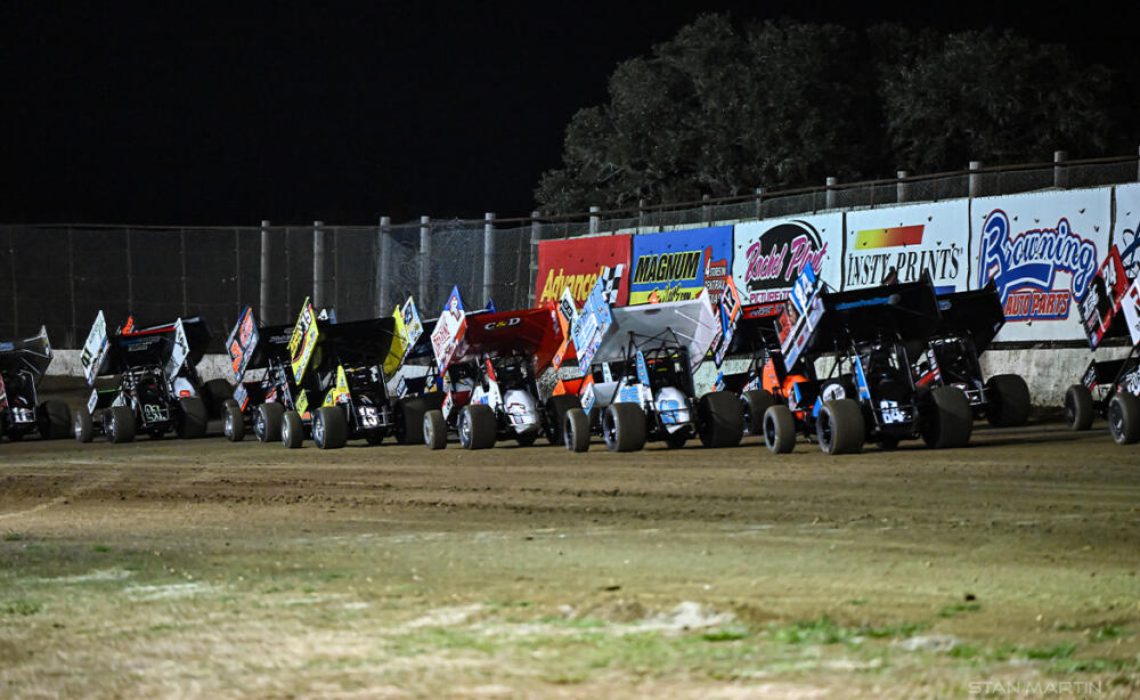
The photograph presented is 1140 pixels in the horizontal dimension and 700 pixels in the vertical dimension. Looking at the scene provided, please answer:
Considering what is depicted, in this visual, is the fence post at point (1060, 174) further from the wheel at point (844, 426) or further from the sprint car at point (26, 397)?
the sprint car at point (26, 397)

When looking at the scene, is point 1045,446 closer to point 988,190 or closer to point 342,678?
point 988,190

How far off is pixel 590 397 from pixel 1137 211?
7.44 meters

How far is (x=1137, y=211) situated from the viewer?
813 inches

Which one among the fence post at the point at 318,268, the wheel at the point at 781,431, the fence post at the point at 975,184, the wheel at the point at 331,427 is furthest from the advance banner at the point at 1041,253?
the fence post at the point at 318,268

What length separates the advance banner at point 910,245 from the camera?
2281cm

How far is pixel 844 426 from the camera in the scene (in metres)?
16.2

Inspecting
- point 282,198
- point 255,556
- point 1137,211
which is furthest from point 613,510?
point 282,198

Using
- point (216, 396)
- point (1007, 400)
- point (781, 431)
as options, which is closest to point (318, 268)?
point (216, 396)

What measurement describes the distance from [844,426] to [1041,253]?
6870mm

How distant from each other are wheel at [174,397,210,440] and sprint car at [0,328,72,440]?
245 cm

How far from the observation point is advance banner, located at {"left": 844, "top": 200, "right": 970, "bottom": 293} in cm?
2281

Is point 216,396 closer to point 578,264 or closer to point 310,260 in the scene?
point 578,264

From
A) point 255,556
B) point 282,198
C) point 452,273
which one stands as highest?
point 282,198

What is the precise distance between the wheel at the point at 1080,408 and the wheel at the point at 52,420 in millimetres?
15805
